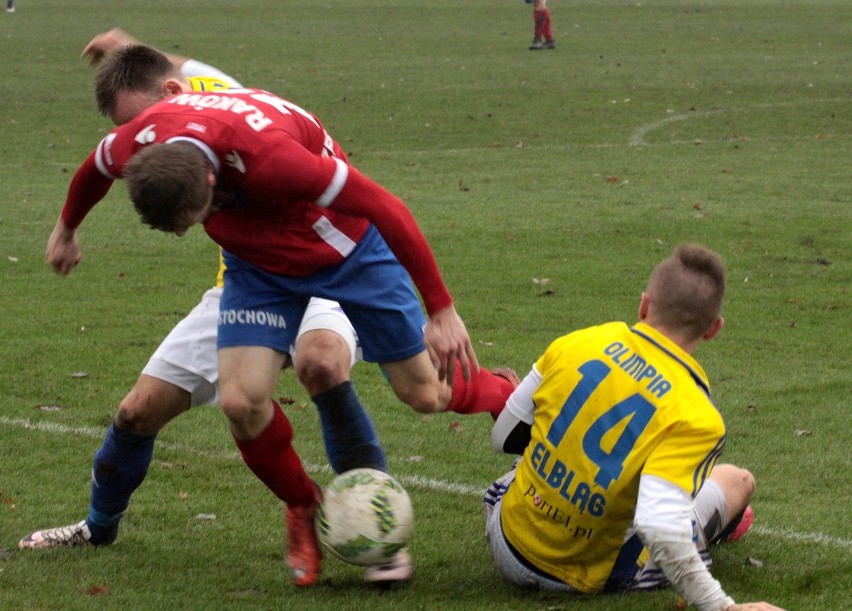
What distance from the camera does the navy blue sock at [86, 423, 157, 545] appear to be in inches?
190

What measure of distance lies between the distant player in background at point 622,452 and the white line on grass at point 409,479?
24.5 inches

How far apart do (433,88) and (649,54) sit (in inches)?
257

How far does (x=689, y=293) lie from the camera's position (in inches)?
156

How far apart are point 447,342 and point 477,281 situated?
5.86m

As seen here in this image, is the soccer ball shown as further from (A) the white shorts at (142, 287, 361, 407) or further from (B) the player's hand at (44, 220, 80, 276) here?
(B) the player's hand at (44, 220, 80, 276)

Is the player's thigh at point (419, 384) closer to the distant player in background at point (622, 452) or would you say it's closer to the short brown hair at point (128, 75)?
the distant player in background at point (622, 452)

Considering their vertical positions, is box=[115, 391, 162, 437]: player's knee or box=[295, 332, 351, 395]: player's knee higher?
box=[295, 332, 351, 395]: player's knee

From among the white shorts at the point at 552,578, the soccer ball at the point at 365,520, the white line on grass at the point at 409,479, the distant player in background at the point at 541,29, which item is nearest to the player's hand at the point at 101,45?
the white line on grass at the point at 409,479

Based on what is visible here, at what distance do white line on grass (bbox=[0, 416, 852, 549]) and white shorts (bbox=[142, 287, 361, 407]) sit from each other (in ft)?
3.21

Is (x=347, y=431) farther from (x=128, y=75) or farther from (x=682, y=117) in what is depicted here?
(x=682, y=117)

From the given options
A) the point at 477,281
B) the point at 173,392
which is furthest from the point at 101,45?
the point at 477,281

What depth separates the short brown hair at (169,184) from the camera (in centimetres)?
404

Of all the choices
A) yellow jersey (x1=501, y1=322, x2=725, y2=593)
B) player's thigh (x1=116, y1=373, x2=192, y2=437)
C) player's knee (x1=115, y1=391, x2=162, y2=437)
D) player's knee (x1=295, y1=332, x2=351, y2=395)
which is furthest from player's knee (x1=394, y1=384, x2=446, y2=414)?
player's knee (x1=115, y1=391, x2=162, y2=437)

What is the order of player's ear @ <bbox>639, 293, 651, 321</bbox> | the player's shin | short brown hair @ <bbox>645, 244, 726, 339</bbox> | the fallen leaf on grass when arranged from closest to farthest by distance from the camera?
short brown hair @ <bbox>645, 244, 726, 339</bbox> → player's ear @ <bbox>639, 293, 651, 321</bbox> → the fallen leaf on grass → the player's shin
